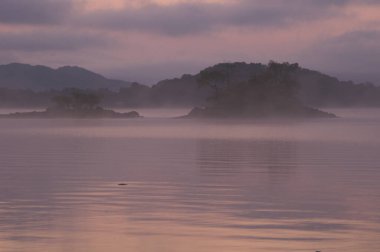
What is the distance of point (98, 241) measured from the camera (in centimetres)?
1502

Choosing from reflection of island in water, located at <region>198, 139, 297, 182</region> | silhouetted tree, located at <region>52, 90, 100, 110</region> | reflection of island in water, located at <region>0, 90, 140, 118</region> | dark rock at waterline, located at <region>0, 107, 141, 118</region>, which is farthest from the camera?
dark rock at waterline, located at <region>0, 107, 141, 118</region>

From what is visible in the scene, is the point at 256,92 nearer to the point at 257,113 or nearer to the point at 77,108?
the point at 257,113

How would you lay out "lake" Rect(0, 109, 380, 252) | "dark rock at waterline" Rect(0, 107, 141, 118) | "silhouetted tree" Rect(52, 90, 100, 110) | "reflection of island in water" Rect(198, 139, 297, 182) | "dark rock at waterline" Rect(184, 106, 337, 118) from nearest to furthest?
1. "lake" Rect(0, 109, 380, 252)
2. "reflection of island in water" Rect(198, 139, 297, 182)
3. "dark rock at waterline" Rect(184, 106, 337, 118)
4. "silhouetted tree" Rect(52, 90, 100, 110)
5. "dark rock at waterline" Rect(0, 107, 141, 118)

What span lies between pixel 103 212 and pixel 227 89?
132 m

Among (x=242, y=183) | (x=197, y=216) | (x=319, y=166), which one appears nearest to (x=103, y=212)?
(x=197, y=216)

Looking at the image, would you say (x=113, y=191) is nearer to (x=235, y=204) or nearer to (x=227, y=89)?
(x=235, y=204)

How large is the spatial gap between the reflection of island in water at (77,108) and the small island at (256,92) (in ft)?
90.0

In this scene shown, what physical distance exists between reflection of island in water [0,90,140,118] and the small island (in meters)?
27.4

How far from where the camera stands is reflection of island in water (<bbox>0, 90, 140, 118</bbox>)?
17100cm

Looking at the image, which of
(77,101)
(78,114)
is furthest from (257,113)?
(78,114)

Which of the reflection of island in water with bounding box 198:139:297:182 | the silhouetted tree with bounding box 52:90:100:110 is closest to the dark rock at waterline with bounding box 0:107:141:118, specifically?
the silhouetted tree with bounding box 52:90:100:110

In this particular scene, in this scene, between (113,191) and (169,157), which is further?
(169,157)

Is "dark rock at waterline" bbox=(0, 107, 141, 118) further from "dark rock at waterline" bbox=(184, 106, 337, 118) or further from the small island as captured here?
the small island

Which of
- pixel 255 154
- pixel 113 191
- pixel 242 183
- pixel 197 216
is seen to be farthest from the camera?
pixel 255 154
